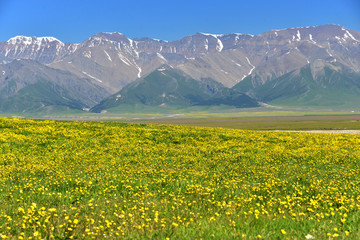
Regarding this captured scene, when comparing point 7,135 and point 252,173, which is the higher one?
point 7,135

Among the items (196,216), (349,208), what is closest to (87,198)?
(196,216)

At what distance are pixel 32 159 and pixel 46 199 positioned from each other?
1011 cm

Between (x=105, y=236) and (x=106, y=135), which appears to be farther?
(x=106, y=135)

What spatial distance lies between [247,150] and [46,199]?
1911cm

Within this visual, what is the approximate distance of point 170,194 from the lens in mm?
11141

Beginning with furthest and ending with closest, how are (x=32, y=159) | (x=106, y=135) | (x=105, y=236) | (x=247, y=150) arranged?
(x=106, y=135) → (x=247, y=150) → (x=32, y=159) → (x=105, y=236)

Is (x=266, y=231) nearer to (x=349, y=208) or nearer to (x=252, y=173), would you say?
(x=349, y=208)

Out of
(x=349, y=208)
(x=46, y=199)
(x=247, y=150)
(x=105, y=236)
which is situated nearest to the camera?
(x=105, y=236)

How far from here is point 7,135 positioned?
28.5 meters

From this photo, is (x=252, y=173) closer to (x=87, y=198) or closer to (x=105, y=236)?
(x=87, y=198)

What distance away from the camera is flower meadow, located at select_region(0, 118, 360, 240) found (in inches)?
318

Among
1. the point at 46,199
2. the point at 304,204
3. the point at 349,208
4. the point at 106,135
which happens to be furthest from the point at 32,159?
the point at 349,208

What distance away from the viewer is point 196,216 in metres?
9.38

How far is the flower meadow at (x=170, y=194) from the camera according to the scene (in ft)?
26.5
